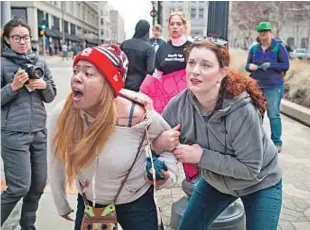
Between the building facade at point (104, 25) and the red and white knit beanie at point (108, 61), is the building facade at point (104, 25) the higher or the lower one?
the higher one

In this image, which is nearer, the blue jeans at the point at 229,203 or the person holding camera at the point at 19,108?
the blue jeans at the point at 229,203

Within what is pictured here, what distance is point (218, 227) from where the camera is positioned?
3092mm

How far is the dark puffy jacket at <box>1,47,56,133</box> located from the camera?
2726 millimetres

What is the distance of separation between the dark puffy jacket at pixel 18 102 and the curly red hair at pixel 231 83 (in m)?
1.25

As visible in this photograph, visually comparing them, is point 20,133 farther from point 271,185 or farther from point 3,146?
point 271,185

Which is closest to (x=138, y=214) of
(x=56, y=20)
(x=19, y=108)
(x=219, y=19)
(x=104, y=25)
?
(x=19, y=108)

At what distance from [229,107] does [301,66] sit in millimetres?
10941

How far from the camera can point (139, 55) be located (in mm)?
5422

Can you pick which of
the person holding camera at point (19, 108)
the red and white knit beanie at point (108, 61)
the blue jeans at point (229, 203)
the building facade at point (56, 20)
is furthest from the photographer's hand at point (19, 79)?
the building facade at point (56, 20)

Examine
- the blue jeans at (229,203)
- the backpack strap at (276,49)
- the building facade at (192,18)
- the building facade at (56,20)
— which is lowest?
the blue jeans at (229,203)

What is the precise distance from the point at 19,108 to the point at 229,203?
60.7 inches

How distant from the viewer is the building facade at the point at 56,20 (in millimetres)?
46281

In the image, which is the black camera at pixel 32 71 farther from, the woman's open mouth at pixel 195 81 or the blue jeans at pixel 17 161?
the woman's open mouth at pixel 195 81

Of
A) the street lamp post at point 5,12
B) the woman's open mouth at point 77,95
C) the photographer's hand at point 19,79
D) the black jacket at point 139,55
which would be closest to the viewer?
the woman's open mouth at point 77,95
